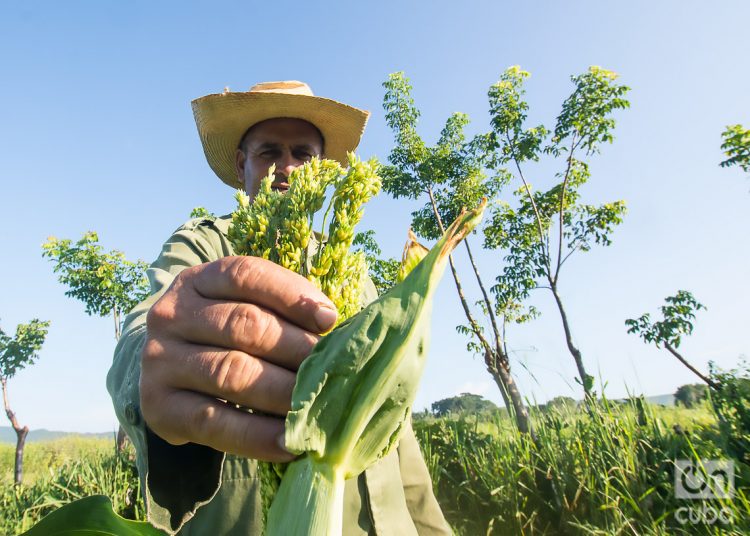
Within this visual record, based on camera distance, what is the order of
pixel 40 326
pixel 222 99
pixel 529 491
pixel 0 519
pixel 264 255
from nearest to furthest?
pixel 264 255 < pixel 222 99 < pixel 529 491 < pixel 0 519 < pixel 40 326

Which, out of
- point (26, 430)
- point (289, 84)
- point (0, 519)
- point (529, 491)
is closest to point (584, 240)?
point (529, 491)

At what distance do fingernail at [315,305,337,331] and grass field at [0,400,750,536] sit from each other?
3.25 m

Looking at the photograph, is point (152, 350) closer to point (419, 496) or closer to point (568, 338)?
point (419, 496)

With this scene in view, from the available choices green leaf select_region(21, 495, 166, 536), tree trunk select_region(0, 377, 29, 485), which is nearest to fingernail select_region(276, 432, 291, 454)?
green leaf select_region(21, 495, 166, 536)

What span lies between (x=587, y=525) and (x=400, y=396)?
3.46m

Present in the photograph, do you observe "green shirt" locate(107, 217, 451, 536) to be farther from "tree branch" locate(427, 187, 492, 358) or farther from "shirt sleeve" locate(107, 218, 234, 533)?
"tree branch" locate(427, 187, 492, 358)

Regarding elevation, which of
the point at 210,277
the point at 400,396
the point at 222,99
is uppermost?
the point at 222,99

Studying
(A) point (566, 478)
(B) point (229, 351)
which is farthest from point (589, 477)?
(B) point (229, 351)

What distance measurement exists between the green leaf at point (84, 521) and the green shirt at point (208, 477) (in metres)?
0.15

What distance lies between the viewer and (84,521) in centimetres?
111

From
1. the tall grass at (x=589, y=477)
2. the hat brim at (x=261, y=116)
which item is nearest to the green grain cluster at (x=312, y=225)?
the hat brim at (x=261, y=116)

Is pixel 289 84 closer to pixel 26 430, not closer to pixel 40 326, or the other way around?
pixel 26 430

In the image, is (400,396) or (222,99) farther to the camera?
(222,99)

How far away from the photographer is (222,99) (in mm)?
2938
